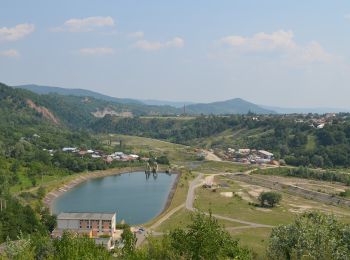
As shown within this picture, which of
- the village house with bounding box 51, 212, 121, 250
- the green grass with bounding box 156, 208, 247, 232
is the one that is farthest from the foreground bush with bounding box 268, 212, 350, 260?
the village house with bounding box 51, 212, 121, 250

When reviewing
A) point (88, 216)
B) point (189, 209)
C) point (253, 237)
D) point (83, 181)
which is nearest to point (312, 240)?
point (253, 237)

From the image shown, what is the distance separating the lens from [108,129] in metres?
175

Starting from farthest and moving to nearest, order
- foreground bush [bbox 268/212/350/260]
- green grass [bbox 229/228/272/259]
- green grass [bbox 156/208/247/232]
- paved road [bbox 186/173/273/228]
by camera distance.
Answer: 1. paved road [bbox 186/173/273/228]
2. green grass [bbox 156/208/247/232]
3. green grass [bbox 229/228/272/259]
4. foreground bush [bbox 268/212/350/260]

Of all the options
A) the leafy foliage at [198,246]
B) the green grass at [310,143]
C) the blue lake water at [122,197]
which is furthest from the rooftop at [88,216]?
the green grass at [310,143]

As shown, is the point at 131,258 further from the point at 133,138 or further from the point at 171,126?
the point at 171,126

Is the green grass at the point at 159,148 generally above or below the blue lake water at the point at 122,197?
above

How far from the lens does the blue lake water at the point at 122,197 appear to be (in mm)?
54537

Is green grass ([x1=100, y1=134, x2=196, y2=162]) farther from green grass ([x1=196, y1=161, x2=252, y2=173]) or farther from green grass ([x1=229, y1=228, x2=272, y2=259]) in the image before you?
green grass ([x1=229, y1=228, x2=272, y2=259])

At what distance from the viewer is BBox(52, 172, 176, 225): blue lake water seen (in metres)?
54.5

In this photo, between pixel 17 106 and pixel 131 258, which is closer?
pixel 131 258

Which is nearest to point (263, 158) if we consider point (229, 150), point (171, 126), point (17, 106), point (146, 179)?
point (229, 150)

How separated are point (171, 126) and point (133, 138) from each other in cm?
2640

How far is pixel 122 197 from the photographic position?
63656 mm

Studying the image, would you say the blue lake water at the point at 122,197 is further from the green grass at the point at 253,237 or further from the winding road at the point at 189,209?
the green grass at the point at 253,237
